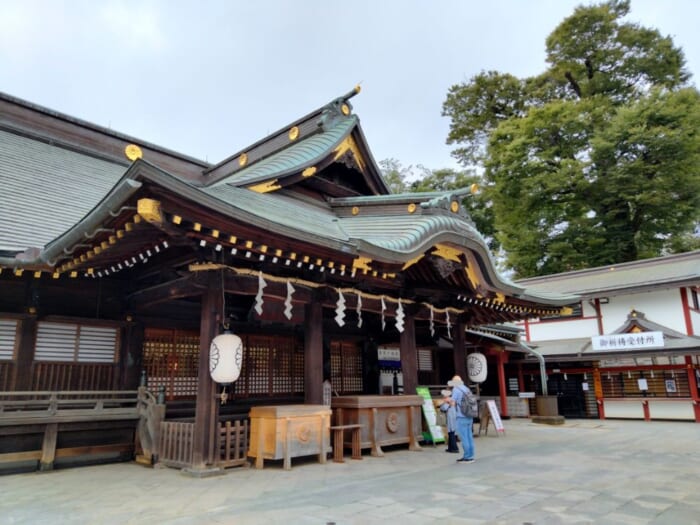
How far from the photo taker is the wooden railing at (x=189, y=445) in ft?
23.3

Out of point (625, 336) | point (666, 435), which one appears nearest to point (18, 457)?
point (666, 435)

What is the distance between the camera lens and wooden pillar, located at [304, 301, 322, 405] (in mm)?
8719

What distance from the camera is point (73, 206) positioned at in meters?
9.20

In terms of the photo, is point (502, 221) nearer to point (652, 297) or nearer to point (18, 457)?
point (652, 297)

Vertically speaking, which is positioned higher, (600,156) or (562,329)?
(600,156)

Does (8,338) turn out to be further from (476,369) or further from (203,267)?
(476,369)

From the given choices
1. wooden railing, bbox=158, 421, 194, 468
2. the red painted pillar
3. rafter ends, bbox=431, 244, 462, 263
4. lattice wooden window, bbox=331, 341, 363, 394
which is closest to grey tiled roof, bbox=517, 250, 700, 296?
the red painted pillar

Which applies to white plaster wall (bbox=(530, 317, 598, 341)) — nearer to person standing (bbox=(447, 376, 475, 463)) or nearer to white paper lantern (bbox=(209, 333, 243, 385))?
person standing (bbox=(447, 376, 475, 463))

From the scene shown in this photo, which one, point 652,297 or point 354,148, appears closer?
point 354,148

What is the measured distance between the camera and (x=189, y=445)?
7098 mm

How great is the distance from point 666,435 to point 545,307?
465cm

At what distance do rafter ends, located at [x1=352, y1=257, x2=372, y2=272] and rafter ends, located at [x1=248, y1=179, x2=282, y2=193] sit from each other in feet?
10.5

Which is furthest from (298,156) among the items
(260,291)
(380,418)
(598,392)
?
(598,392)

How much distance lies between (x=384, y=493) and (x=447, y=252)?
557cm
